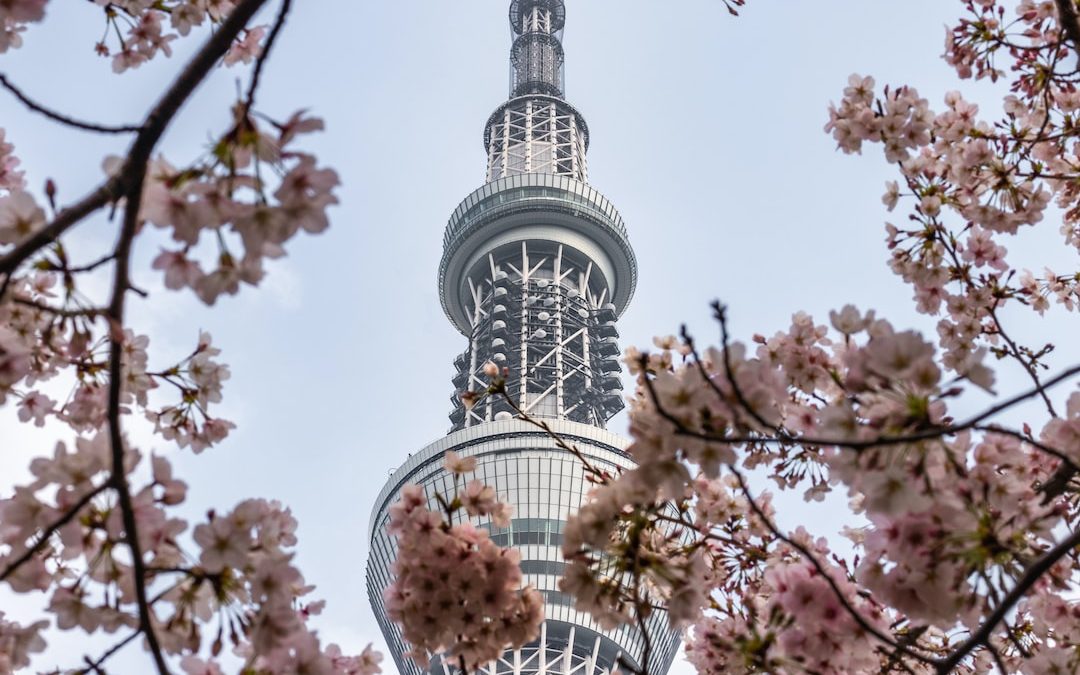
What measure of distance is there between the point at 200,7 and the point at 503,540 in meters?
60.2

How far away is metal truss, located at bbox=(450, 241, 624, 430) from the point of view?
7556 cm

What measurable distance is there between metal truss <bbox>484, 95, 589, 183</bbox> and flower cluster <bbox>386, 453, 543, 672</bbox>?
8323cm

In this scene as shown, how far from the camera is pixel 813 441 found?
3.17 meters

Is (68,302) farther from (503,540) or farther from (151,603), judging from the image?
(503,540)

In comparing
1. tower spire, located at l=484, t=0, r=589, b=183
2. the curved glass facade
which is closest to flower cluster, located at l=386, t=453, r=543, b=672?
the curved glass facade

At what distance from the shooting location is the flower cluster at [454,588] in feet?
16.2

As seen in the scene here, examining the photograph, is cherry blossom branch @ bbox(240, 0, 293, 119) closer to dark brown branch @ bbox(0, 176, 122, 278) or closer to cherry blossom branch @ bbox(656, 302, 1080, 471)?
dark brown branch @ bbox(0, 176, 122, 278)

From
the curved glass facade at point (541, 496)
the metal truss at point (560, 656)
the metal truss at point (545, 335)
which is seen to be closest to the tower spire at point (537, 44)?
the metal truss at point (545, 335)

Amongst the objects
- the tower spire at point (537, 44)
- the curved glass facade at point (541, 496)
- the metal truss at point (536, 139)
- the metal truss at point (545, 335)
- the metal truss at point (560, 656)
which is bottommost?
the metal truss at point (560, 656)

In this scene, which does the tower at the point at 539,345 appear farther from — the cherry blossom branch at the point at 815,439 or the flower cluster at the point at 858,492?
the cherry blossom branch at the point at 815,439

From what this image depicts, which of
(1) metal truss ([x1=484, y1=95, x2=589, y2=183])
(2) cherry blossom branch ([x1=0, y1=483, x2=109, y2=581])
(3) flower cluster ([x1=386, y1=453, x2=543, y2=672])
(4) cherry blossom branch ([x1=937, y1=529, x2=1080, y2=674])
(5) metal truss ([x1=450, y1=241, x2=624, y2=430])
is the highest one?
(1) metal truss ([x1=484, y1=95, x2=589, y2=183])

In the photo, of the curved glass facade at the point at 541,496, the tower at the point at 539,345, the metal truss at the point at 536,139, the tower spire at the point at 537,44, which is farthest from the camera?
the tower spire at the point at 537,44

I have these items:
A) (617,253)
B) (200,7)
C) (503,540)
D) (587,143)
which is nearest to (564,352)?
(617,253)

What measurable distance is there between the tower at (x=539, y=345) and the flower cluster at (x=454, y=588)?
5534cm
